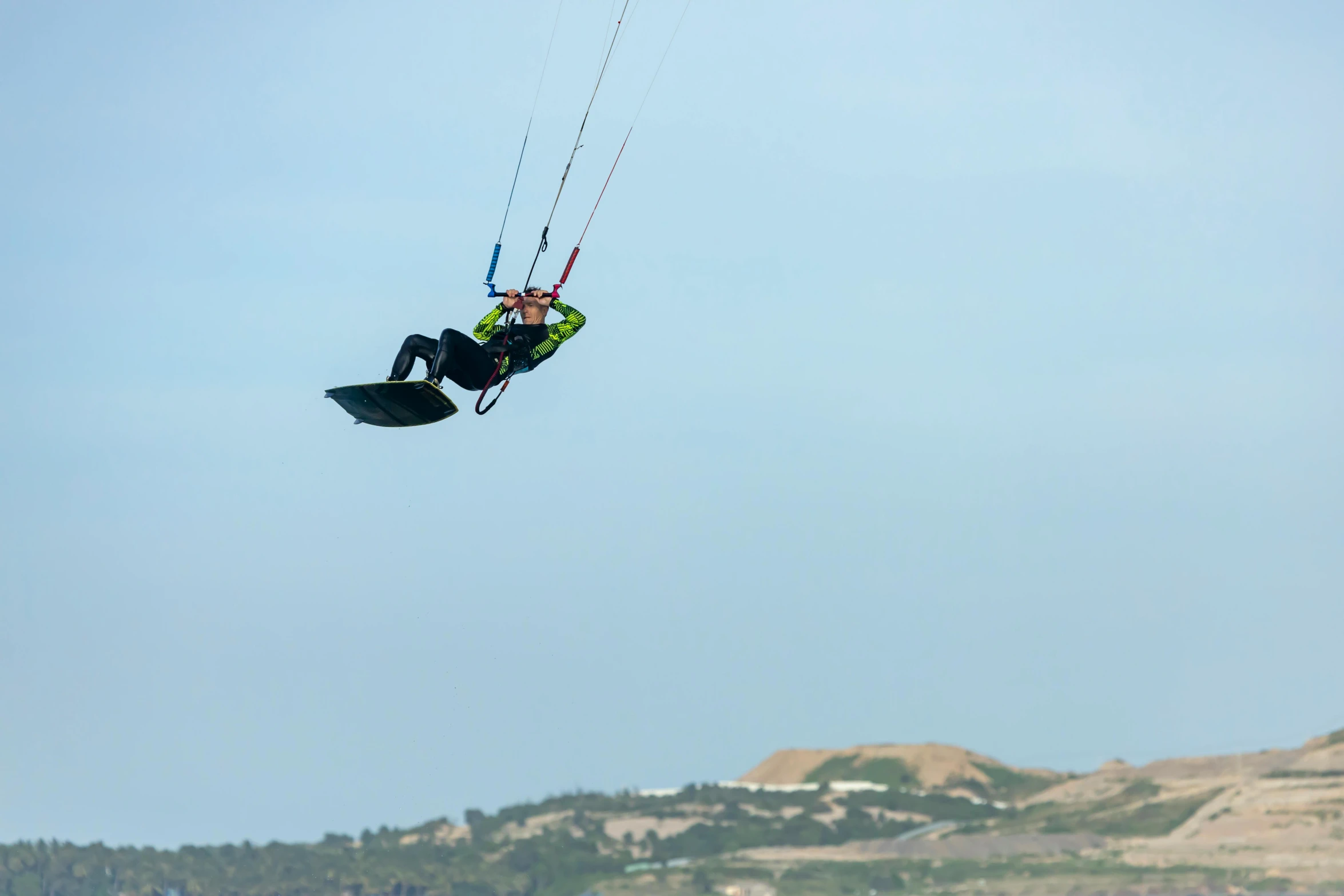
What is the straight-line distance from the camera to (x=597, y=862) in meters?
65.7

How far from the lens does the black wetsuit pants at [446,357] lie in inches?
683

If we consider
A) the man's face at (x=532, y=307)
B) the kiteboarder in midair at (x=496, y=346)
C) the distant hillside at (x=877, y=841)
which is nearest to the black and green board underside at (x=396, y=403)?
the kiteboarder in midair at (x=496, y=346)

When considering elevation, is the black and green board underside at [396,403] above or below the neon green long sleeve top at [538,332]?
below

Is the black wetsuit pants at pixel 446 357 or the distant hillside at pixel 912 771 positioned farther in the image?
the distant hillside at pixel 912 771

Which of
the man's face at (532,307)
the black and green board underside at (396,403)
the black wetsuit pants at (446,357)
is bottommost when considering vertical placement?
the black and green board underside at (396,403)

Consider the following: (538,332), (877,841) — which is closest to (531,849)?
(877,841)

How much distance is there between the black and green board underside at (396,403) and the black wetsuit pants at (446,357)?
0.73 ft

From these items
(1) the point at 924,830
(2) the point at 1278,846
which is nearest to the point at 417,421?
(1) the point at 924,830

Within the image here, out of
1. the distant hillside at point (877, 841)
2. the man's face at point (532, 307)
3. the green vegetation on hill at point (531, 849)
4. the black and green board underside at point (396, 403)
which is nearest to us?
the black and green board underside at point (396, 403)

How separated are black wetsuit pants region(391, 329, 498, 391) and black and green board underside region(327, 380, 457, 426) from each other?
0.22 metres

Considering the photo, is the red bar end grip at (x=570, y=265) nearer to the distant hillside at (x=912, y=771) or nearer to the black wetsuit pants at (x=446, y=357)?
the black wetsuit pants at (x=446, y=357)

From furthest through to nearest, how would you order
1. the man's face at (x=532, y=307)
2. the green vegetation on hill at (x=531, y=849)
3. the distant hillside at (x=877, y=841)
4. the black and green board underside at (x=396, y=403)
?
1. the green vegetation on hill at (x=531, y=849)
2. the distant hillside at (x=877, y=841)
3. the man's face at (x=532, y=307)
4. the black and green board underside at (x=396, y=403)

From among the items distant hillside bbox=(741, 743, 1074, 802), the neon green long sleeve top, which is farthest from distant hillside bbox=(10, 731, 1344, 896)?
the neon green long sleeve top

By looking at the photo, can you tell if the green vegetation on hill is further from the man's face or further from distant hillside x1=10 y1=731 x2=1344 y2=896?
the man's face
